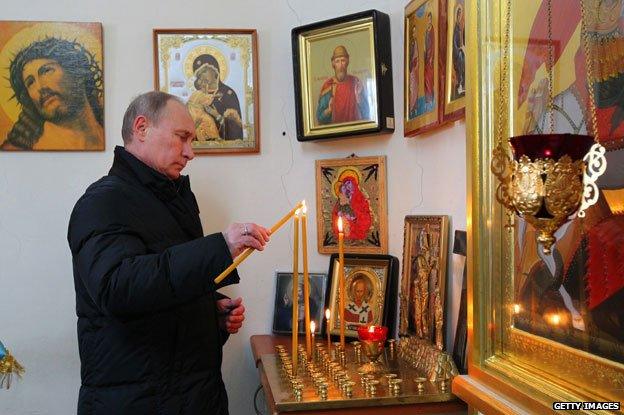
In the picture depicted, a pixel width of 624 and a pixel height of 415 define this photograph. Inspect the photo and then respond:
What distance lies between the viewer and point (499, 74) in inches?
61.0

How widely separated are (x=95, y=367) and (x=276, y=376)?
0.51 metres

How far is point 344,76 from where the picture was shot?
269cm

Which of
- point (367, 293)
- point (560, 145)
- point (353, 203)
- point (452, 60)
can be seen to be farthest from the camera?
point (353, 203)

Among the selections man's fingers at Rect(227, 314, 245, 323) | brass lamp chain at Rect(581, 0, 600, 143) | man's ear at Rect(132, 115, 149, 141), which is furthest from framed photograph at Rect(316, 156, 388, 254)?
brass lamp chain at Rect(581, 0, 600, 143)

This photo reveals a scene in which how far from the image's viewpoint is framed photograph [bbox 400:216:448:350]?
85.0 inches

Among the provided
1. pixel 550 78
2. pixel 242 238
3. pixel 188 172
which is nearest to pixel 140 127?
pixel 242 238

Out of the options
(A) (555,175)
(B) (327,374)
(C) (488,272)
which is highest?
(A) (555,175)

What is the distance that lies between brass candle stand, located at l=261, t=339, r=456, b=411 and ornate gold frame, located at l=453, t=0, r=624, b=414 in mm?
187

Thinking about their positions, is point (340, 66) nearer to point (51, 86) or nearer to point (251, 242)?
point (51, 86)

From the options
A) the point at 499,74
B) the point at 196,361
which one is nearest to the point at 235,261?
the point at 196,361

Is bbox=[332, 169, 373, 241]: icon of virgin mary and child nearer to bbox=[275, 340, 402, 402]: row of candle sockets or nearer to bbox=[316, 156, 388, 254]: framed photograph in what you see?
bbox=[316, 156, 388, 254]: framed photograph

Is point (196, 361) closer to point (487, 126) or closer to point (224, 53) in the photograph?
point (487, 126)

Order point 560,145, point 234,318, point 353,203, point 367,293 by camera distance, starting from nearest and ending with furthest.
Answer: point 560,145 < point 234,318 < point 367,293 < point 353,203

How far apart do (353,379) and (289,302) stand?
2.80 feet
